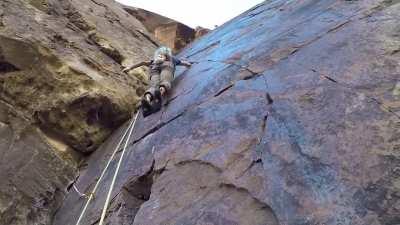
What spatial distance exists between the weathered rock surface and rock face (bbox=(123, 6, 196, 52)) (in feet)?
34.3

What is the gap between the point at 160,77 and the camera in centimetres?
706

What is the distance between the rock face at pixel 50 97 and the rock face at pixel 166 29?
6.31 metres

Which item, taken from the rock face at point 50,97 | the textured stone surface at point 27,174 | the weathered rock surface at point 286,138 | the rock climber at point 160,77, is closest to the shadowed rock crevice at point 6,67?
the rock face at point 50,97

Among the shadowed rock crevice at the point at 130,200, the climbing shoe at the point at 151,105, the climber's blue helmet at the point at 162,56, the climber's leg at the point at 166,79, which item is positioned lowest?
the shadowed rock crevice at the point at 130,200

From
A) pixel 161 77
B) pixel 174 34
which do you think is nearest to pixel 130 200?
pixel 161 77

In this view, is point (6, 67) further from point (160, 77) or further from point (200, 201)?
point (200, 201)

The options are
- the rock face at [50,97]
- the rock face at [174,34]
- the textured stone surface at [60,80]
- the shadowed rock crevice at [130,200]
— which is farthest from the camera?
the rock face at [174,34]

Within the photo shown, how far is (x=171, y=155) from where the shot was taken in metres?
4.66

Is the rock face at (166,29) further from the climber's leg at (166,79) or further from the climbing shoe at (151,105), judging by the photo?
the climbing shoe at (151,105)

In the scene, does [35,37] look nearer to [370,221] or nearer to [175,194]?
[175,194]

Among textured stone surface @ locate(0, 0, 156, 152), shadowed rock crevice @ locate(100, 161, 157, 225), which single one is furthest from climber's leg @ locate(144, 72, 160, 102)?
shadowed rock crevice @ locate(100, 161, 157, 225)

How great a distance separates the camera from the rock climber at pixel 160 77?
6468 millimetres

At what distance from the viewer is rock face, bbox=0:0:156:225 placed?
247 inches

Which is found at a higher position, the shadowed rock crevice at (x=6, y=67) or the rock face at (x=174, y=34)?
the shadowed rock crevice at (x=6, y=67)
